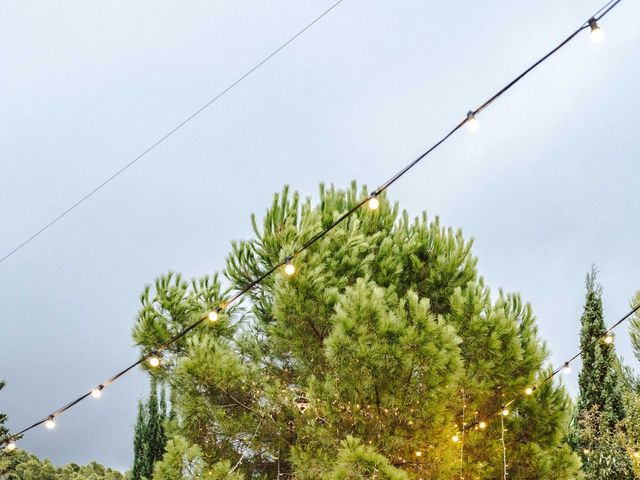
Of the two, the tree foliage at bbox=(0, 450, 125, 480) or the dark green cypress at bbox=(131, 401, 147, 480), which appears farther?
the tree foliage at bbox=(0, 450, 125, 480)

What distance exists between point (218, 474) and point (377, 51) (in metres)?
4.72

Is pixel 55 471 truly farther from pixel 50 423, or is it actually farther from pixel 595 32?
pixel 595 32

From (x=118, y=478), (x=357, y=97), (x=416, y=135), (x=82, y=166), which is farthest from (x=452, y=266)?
(x=82, y=166)

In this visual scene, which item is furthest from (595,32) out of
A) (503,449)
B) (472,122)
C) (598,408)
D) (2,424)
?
(2,424)

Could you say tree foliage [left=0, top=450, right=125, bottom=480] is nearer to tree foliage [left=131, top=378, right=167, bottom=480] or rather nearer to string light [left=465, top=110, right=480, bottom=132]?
tree foliage [left=131, top=378, right=167, bottom=480]

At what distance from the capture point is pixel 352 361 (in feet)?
16.6

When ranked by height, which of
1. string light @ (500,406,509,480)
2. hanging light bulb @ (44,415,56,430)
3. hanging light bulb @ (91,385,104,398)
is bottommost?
string light @ (500,406,509,480)

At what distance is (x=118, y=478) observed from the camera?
21.3 m

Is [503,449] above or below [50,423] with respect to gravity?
below

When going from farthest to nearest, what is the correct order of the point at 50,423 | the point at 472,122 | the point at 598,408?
the point at 598,408 < the point at 50,423 < the point at 472,122

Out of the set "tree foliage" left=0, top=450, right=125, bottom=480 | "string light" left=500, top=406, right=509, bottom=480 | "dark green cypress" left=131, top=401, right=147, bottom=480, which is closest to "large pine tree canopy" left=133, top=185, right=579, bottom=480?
"string light" left=500, top=406, right=509, bottom=480

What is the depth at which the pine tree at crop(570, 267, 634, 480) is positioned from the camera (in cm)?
880

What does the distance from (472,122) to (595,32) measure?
0.55 meters

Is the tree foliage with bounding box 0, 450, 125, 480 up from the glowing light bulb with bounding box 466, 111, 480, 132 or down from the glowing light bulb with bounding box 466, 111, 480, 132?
up
